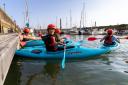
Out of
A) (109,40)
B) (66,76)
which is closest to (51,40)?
(66,76)

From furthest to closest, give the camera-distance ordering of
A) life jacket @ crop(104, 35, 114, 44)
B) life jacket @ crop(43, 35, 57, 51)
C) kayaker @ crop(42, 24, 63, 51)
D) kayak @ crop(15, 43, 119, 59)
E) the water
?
life jacket @ crop(104, 35, 114, 44), kayak @ crop(15, 43, 119, 59), life jacket @ crop(43, 35, 57, 51), kayaker @ crop(42, 24, 63, 51), the water

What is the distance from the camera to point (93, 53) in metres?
11.7

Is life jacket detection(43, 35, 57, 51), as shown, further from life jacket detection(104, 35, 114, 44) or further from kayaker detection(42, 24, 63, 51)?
life jacket detection(104, 35, 114, 44)

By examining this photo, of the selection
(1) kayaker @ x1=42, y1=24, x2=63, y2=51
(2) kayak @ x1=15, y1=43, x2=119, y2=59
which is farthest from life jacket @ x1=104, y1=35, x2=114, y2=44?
(1) kayaker @ x1=42, y1=24, x2=63, y2=51

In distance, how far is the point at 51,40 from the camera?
10.5 m

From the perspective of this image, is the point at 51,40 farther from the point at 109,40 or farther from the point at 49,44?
the point at 109,40

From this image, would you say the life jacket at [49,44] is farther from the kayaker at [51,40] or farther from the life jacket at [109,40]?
the life jacket at [109,40]

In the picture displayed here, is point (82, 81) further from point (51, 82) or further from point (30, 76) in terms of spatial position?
point (30, 76)

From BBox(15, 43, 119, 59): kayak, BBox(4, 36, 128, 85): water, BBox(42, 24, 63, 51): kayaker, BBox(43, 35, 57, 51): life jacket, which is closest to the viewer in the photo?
BBox(4, 36, 128, 85): water

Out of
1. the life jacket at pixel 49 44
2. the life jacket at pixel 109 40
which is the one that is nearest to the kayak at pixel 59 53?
the life jacket at pixel 49 44

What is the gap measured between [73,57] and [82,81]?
455 centimetres

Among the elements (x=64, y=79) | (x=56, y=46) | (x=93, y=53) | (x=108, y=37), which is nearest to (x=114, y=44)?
(x=108, y=37)

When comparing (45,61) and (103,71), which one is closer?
(103,71)

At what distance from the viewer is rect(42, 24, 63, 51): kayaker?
10.1 metres
